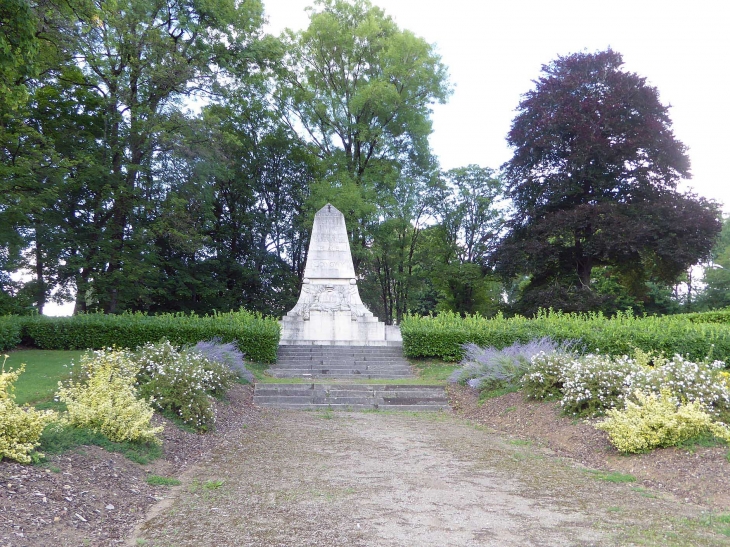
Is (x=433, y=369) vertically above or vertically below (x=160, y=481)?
above

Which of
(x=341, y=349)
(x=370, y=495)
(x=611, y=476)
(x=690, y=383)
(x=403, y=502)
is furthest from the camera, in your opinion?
(x=341, y=349)

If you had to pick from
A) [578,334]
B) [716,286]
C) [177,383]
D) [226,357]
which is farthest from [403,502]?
[716,286]

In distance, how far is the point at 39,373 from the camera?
10328 millimetres

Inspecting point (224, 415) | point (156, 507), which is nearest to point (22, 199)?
point (224, 415)

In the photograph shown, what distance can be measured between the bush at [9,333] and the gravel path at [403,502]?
9704mm

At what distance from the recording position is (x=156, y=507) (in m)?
4.53

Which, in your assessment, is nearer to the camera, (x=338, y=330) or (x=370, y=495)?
(x=370, y=495)

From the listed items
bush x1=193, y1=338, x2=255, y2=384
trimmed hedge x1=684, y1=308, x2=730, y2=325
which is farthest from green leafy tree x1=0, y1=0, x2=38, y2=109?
trimmed hedge x1=684, y1=308, x2=730, y2=325

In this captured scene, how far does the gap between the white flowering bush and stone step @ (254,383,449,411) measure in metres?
4.32

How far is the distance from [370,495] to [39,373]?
27.0ft

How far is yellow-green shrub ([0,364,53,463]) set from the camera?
433cm

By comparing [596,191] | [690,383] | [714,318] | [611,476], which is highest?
[596,191]

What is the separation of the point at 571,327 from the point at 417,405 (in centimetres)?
617

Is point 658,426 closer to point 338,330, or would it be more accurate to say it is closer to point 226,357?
point 226,357
